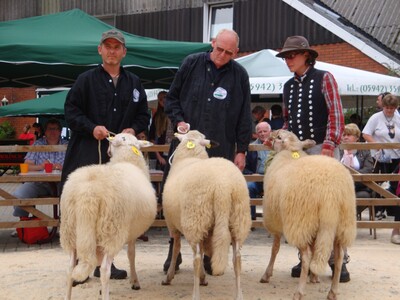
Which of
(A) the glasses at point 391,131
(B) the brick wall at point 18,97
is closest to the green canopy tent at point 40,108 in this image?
(B) the brick wall at point 18,97

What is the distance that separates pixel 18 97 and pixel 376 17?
45.8ft

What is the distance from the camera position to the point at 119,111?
558 cm

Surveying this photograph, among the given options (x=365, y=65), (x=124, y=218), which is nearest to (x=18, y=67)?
(x=124, y=218)

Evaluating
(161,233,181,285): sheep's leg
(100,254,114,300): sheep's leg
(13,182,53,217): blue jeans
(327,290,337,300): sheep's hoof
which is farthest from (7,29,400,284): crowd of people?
(13,182,53,217): blue jeans

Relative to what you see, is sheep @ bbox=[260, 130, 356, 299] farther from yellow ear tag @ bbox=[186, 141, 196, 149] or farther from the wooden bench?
the wooden bench

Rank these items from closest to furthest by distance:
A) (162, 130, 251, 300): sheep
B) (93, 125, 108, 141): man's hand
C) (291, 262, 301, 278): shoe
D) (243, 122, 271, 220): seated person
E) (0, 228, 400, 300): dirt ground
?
(162, 130, 251, 300): sheep → (0, 228, 400, 300): dirt ground → (93, 125, 108, 141): man's hand → (291, 262, 301, 278): shoe → (243, 122, 271, 220): seated person

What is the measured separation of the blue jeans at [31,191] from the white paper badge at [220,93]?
11.7 ft

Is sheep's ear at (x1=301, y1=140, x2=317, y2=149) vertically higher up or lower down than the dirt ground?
higher up

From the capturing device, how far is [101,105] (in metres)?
5.50

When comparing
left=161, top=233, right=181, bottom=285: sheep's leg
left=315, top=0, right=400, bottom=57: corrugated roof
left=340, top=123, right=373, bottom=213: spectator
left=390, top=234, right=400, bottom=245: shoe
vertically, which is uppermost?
left=315, top=0, right=400, bottom=57: corrugated roof

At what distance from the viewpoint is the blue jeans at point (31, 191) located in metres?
7.73

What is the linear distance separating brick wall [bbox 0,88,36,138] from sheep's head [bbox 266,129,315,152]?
18068 millimetres

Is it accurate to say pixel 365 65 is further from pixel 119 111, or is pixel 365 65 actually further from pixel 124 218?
pixel 124 218

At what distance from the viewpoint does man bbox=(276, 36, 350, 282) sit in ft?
17.2
